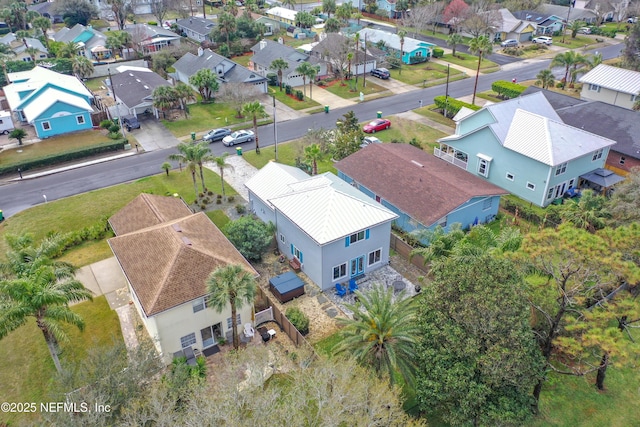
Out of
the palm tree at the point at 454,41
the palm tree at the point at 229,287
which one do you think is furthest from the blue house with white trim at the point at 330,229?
the palm tree at the point at 454,41

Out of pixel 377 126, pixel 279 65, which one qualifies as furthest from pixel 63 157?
pixel 377 126

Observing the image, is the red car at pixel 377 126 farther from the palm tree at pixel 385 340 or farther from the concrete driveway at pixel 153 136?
the palm tree at pixel 385 340

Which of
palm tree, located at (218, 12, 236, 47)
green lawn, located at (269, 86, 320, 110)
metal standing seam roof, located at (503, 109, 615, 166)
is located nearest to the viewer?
metal standing seam roof, located at (503, 109, 615, 166)

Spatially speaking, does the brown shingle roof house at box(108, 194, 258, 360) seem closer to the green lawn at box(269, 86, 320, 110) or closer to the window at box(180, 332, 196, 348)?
the window at box(180, 332, 196, 348)

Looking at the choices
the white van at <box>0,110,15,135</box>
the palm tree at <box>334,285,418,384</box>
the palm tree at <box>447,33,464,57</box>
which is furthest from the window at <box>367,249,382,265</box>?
the palm tree at <box>447,33,464,57</box>

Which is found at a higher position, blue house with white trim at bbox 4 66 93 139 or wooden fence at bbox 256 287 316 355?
blue house with white trim at bbox 4 66 93 139
